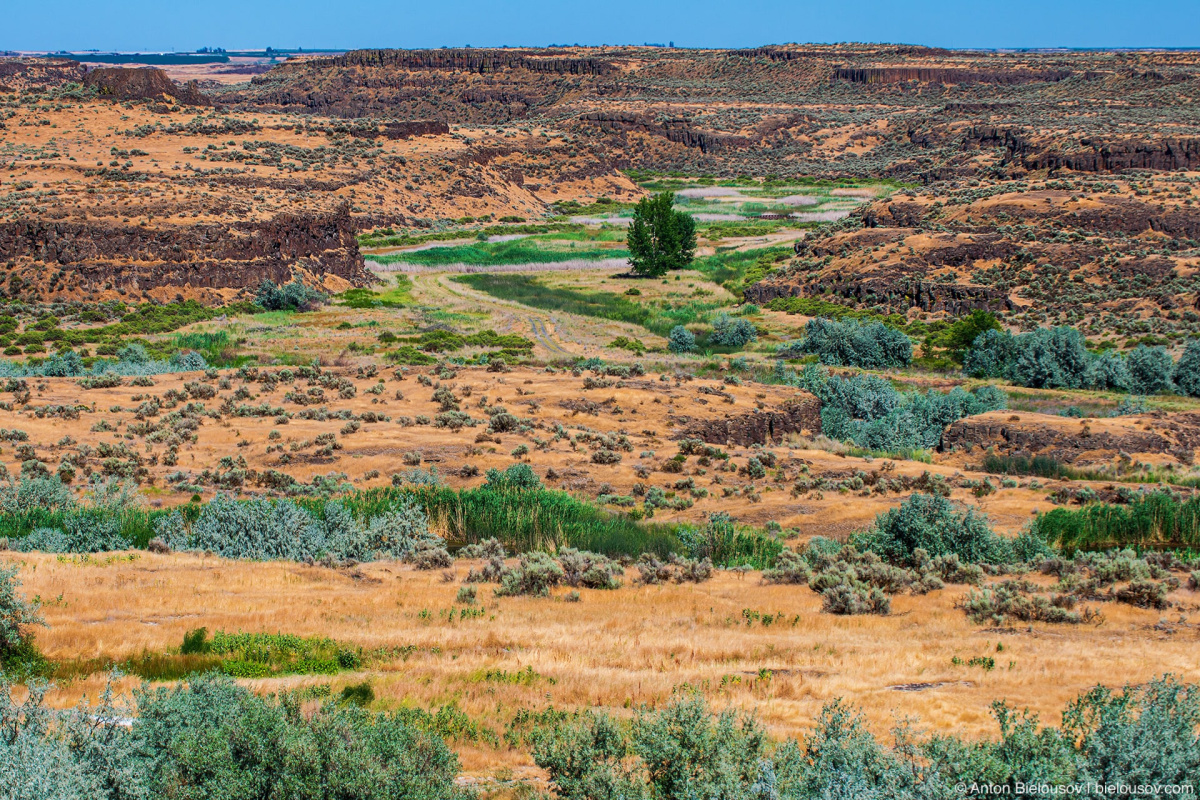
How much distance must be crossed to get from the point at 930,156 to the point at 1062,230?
5976 cm

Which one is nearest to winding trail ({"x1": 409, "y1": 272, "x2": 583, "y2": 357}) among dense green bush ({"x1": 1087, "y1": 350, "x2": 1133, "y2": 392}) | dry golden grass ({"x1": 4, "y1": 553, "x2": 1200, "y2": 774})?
dense green bush ({"x1": 1087, "y1": 350, "x2": 1133, "y2": 392})

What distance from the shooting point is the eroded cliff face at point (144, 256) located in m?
50.6

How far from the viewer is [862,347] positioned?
1660 inches

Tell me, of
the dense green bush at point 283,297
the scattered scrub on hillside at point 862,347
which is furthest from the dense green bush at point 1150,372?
the dense green bush at point 283,297

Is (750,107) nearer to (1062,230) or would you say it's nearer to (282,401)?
(1062,230)

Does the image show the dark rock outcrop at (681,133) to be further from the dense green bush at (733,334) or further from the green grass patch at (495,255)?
the dense green bush at (733,334)

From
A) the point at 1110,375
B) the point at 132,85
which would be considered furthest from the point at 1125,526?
the point at 132,85

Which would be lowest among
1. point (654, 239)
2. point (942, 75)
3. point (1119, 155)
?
point (654, 239)

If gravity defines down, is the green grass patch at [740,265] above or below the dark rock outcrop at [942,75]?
below

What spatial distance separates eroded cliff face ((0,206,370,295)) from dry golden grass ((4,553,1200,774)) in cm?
3899

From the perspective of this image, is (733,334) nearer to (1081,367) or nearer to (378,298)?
(1081,367)

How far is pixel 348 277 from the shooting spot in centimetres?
6022

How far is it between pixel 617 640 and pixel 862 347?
31145 millimetres

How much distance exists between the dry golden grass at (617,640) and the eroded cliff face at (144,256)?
3899 centimetres
